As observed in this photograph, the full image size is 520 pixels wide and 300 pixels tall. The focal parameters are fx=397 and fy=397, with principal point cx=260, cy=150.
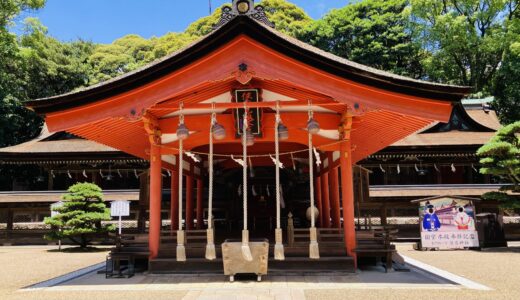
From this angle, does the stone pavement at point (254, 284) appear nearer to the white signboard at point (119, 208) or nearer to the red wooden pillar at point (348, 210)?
the red wooden pillar at point (348, 210)

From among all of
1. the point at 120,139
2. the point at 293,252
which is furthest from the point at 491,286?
the point at 120,139

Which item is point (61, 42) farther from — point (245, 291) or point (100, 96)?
point (245, 291)

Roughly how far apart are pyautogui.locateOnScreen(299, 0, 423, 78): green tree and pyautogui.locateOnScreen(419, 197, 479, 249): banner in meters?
25.1

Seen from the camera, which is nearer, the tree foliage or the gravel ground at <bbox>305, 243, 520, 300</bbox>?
the gravel ground at <bbox>305, 243, 520, 300</bbox>

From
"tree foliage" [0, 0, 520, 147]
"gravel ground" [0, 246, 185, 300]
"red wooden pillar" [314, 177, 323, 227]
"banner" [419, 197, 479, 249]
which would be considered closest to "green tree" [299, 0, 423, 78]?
"tree foliage" [0, 0, 520, 147]

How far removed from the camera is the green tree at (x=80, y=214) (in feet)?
57.3

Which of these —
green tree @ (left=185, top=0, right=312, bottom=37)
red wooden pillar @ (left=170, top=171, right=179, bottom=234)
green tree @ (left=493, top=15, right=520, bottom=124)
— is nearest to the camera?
red wooden pillar @ (left=170, top=171, right=179, bottom=234)

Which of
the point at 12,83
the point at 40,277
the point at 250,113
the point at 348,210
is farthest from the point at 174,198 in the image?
the point at 12,83

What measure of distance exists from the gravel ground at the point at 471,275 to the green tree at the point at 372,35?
87.4 feet

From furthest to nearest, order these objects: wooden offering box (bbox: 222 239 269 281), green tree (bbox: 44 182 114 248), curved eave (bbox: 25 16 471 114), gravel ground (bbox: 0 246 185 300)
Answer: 1. green tree (bbox: 44 182 114 248)
2. curved eave (bbox: 25 16 471 114)
3. wooden offering box (bbox: 222 239 269 281)
4. gravel ground (bbox: 0 246 185 300)

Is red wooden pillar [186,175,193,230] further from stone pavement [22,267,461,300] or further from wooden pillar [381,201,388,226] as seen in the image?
wooden pillar [381,201,388,226]

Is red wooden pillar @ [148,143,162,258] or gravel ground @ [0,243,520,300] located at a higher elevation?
red wooden pillar @ [148,143,162,258]

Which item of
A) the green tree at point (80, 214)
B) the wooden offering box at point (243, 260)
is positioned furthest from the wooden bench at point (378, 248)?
the green tree at point (80, 214)

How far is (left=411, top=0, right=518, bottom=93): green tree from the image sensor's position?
113 feet
